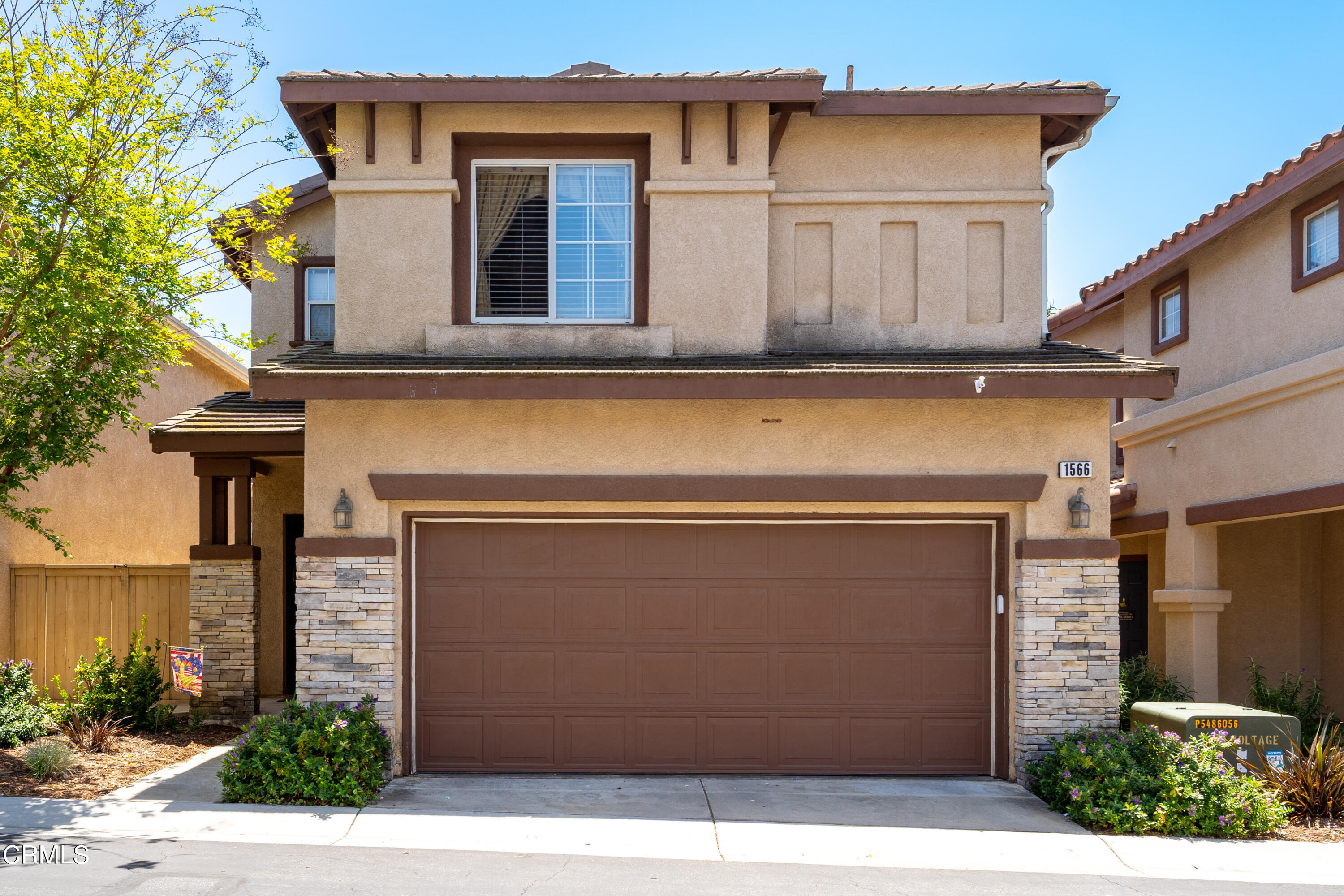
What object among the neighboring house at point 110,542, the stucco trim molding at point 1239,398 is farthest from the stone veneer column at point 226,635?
the stucco trim molding at point 1239,398

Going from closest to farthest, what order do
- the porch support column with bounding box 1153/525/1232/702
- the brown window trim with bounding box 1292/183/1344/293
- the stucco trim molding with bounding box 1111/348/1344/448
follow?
the stucco trim molding with bounding box 1111/348/1344/448 < the brown window trim with bounding box 1292/183/1344/293 < the porch support column with bounding box 1153/525/1232/702

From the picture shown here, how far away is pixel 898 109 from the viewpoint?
10.0 meters

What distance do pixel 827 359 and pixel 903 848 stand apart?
13.9 feet

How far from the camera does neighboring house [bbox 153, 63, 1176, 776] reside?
9.27 metres

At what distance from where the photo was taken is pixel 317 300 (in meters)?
13.9

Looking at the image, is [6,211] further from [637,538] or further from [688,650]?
[688,650]

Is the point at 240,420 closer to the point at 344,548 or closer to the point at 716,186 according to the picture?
the point at 344,548

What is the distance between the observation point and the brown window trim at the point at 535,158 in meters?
10.1

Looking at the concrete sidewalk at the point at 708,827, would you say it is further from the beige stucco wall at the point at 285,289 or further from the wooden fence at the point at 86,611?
the beige stucco wall at the point at 285,289

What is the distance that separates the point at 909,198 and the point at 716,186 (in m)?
1.92

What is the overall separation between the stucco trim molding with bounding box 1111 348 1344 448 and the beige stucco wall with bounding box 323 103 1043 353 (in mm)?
3075

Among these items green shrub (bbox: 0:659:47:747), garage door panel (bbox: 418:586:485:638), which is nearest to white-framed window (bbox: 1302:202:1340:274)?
garage door panel (bbox: 418:586:485:638)

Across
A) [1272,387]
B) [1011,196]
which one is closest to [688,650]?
[1011,196]

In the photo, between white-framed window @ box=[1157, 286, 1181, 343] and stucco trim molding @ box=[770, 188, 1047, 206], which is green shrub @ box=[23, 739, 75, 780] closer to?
stucco trim molding @ box=[770, 188, 1047, 206]
